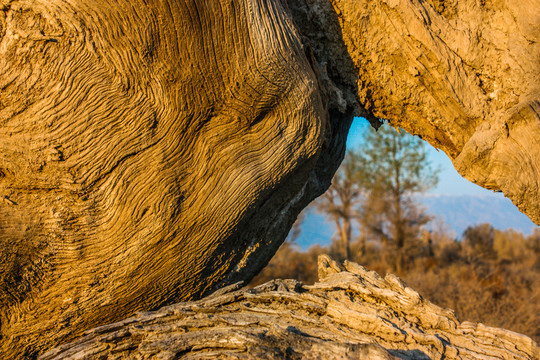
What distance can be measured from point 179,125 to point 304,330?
159 cm

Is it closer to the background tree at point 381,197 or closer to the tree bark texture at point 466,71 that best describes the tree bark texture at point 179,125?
the tree bark texture at point 466,71

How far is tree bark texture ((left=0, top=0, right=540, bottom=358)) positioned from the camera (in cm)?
246

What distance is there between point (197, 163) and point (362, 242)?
22.1 m

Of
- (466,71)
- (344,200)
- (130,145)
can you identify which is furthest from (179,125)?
(344,200)

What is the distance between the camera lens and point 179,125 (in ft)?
8.83

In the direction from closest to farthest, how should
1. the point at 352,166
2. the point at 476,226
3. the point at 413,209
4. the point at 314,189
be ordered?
the point at 314,189
the point at 413,209
the point at 476,226
the point at 352,166

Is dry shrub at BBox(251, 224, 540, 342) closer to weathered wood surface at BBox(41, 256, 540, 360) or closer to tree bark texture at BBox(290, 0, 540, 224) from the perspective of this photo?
tree bark texture at BBox(290, 0, 540, 224)

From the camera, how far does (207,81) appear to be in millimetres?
2684

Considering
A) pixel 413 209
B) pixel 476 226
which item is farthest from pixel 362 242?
pixel 476 226

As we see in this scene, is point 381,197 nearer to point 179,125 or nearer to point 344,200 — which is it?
point 344,200

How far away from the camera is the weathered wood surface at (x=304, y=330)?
228cm

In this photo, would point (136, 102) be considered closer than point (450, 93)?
Yes

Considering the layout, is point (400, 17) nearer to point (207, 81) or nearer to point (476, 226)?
point (207, 81)

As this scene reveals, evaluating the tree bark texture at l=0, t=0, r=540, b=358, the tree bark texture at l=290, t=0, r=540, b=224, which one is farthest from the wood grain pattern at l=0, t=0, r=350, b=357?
the tree bark texture at l=290, t=0, r=540, b=224
